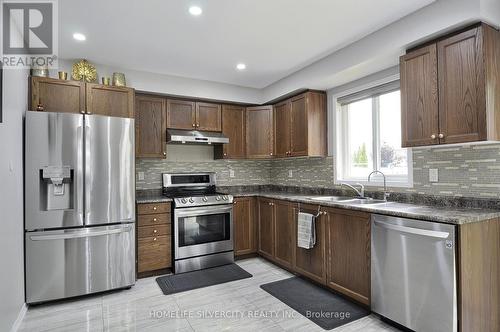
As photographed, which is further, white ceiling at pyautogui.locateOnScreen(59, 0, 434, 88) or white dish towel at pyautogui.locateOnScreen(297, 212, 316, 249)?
white dish towel at pyautogui.locateOnScreen(297, 212, 316, 249)

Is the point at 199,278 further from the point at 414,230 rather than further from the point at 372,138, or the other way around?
Answer: the point at 372,138

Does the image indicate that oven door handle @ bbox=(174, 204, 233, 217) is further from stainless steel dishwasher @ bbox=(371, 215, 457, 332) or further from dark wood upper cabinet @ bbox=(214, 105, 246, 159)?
stainless steel dishwasher @ bbox=(371, 215, 457, 332)

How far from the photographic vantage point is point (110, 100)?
10.6 ft

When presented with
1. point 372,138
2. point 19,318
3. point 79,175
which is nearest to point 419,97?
point 372,138

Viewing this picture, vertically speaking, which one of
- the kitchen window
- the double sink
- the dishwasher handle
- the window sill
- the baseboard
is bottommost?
the baseboard

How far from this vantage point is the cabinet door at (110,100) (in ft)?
10.3

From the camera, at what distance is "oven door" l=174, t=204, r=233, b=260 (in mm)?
3531

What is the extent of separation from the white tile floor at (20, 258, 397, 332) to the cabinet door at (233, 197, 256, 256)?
0.90m

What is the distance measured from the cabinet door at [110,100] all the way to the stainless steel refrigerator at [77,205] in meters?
0.29

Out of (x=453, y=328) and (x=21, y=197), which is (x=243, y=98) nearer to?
(x=21, y=197)

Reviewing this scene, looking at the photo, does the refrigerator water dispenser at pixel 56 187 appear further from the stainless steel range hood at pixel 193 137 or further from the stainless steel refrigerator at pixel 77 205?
the stainless steel range hood at pixel 193 137

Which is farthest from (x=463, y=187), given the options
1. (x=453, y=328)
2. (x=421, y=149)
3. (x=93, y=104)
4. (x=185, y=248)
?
(x=93, y=104)

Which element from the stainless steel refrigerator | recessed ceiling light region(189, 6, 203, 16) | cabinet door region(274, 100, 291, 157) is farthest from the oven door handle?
recessed ceiling light region(189, 6, 203, 16)

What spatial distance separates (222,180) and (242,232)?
0.93 m
